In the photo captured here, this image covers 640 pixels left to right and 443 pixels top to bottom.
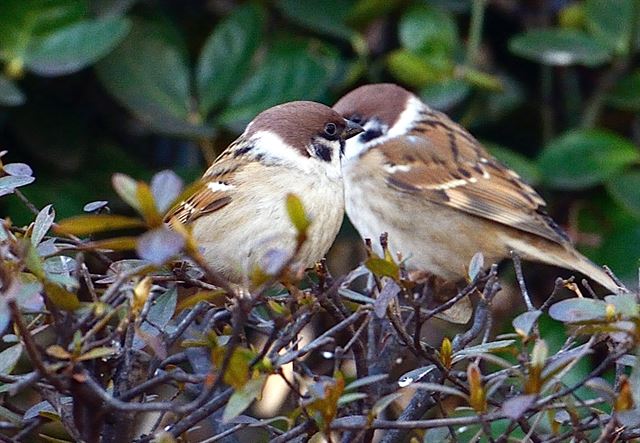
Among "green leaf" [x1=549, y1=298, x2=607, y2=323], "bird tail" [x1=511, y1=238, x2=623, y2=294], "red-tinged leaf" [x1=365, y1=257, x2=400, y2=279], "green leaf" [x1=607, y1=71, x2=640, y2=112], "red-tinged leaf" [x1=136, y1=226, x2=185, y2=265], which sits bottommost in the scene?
"bird tail" [x1=511, y1=238, x2=623, y2=294]

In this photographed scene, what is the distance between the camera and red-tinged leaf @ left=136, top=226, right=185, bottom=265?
0.78m

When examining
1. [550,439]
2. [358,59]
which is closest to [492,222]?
[358,59]

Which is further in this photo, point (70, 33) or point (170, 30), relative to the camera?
point (170, 30)

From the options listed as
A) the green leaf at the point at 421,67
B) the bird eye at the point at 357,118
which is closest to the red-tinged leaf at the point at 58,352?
the bird eye at the point at 357,118

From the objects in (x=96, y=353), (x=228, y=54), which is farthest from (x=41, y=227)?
(x=228, y=54)

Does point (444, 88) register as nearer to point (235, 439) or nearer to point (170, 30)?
point (170, 30)

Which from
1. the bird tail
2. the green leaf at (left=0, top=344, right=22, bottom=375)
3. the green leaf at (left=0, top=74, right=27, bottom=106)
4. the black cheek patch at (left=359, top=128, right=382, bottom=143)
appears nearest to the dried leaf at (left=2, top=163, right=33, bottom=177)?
the green leaf at (left=0, top=344, right=22, bottom=375)

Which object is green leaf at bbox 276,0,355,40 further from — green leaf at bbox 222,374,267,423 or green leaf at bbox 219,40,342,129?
green leaf at bbox 222,374,267,423

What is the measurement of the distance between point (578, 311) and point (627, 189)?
1.56m

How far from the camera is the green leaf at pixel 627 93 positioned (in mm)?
2541

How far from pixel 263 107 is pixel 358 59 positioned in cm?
34

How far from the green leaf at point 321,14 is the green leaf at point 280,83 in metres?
0.06

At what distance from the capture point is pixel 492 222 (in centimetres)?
246

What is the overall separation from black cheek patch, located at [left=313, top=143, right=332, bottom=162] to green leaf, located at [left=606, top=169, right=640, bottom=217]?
821mm
